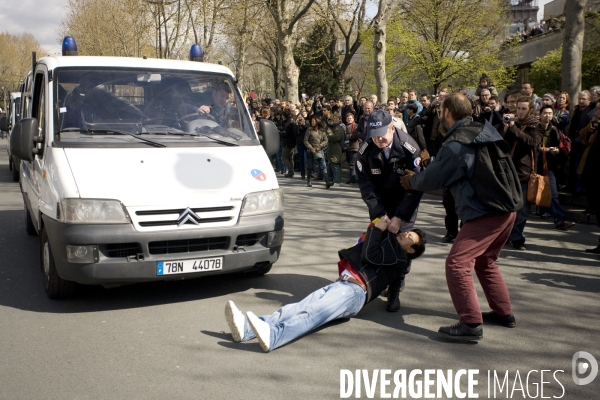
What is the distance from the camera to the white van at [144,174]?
5695 millimetres

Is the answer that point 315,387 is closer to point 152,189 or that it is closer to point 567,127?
point 152,189

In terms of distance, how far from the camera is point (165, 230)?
574 centimetres

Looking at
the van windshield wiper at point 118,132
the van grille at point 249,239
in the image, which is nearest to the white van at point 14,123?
the van windshield wiper at point 118,132

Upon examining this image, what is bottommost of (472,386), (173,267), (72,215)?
(472,386)

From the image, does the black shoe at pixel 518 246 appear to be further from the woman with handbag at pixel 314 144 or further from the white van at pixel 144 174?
the woman with handbag at pixel 314 144

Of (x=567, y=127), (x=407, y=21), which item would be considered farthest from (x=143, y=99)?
(x=407, y=21)

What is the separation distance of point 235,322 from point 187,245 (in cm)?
111

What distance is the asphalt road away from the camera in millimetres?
4379

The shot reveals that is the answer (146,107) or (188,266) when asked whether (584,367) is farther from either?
(146,107)

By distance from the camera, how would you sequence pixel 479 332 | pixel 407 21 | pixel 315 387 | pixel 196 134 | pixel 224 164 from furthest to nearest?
1. pixel 407 21
2. pixel 196 134
3. pixel 224 164
4. pixel 479 332
5. pixel 315 387

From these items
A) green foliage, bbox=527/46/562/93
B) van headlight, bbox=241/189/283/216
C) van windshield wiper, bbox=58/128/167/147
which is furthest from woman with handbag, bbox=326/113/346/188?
green foliage, bbox=527/46/562/93

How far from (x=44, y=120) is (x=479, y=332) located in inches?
181

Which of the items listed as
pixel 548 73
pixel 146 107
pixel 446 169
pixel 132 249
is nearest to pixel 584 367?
pixel 446 169

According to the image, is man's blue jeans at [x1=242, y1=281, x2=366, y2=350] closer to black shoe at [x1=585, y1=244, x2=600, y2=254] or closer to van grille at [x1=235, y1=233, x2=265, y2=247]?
van grille at [x1=235, y1=233, x2=265, y2=247]
